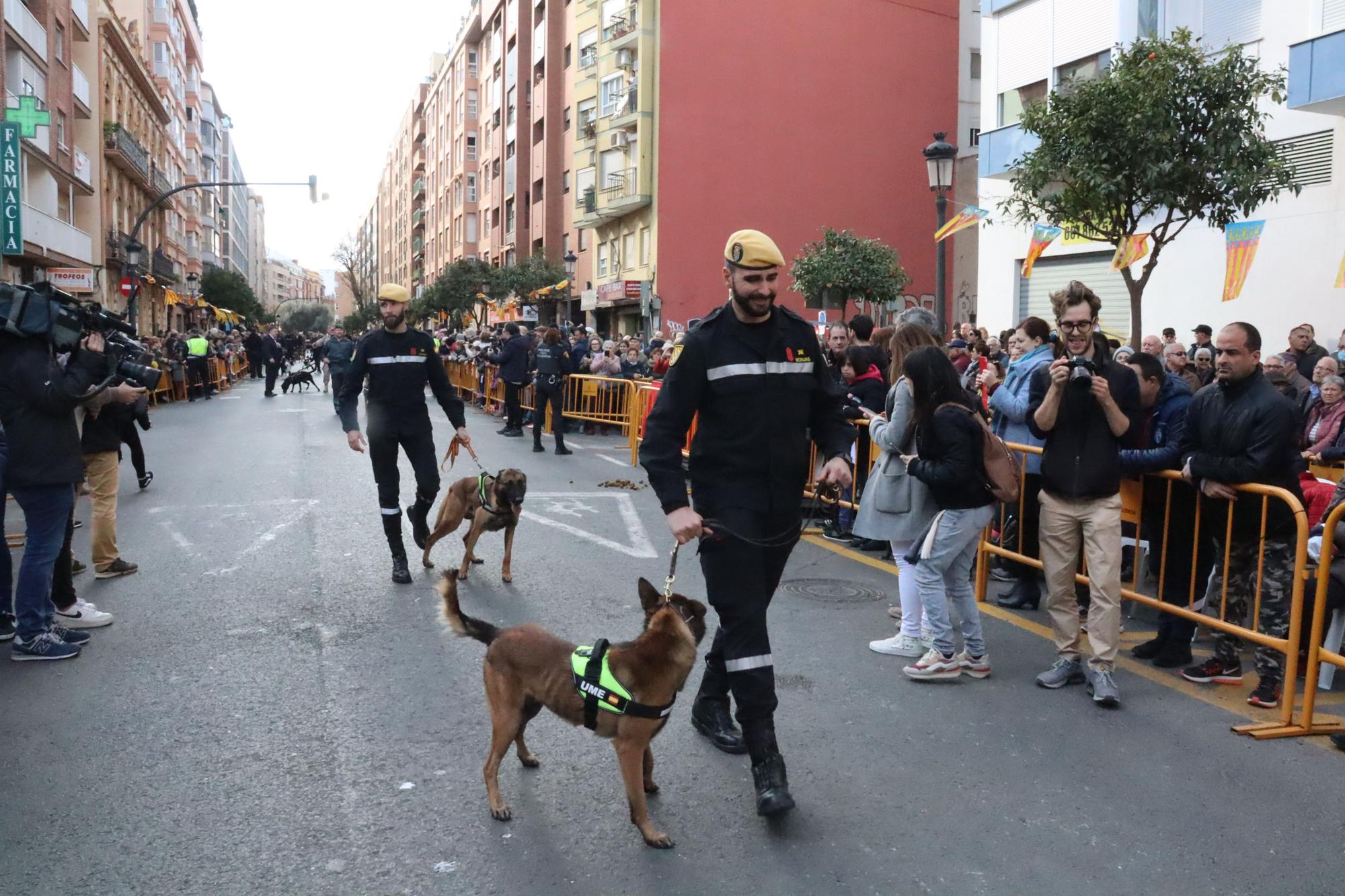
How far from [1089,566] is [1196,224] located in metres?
16.2

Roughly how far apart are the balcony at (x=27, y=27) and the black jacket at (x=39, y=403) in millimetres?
30794

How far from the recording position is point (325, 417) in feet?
74.6

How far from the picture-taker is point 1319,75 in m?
16.3

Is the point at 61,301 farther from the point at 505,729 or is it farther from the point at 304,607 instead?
the point at 505,729

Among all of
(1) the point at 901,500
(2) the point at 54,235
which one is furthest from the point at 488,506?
(2) the point at 54,235

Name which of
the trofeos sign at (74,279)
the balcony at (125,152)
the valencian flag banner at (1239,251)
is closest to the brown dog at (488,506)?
the valencian flag banner at (1239,251)

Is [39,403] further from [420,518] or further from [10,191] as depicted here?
[10,191]

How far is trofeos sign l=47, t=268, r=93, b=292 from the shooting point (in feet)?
99.3

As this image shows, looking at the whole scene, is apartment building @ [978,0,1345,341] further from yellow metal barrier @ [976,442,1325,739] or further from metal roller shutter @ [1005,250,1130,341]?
yellow metal barrier @ [976,442,1325,739]

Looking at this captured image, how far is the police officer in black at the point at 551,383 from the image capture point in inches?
632

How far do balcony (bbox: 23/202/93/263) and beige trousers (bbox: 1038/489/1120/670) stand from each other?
104ft

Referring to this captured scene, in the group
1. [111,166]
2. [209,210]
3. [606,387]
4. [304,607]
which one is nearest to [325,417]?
[606,387]

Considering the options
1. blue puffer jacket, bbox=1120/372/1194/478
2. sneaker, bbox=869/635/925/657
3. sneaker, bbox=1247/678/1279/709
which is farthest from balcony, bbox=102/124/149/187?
sneaker, bbox=1247/678/1279/709

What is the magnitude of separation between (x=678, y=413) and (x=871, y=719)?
6.25 feet
